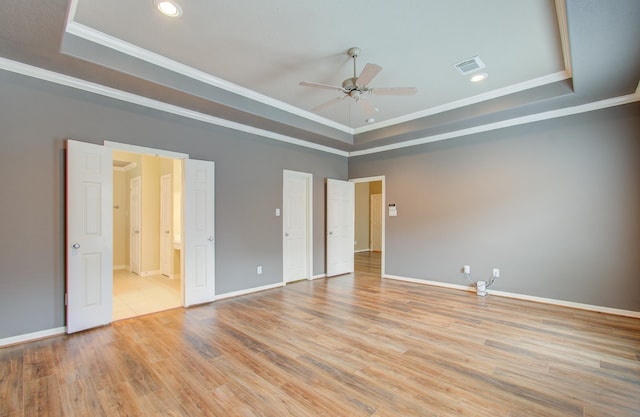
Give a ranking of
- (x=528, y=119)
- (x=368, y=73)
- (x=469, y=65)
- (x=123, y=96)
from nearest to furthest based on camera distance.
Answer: (x=368, y=73) < (x=469, y=65) < (x=123, y=96) < (x=528, y=119)

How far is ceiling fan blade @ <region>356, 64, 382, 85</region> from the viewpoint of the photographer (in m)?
2.70

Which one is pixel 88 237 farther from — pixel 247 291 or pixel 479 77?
pixel 479 77

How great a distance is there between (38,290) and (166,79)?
261 centimetres

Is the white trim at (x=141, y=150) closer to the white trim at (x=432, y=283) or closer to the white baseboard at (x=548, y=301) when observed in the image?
the white trim at (x=432, y=283)

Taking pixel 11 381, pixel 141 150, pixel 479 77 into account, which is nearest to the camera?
pixel 11 381

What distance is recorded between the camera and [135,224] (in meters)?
6.73

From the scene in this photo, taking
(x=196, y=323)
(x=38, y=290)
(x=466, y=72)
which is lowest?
(x=196, y=323)

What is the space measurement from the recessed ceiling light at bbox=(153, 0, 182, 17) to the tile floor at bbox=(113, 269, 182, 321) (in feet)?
11.3

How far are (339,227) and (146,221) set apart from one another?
4204 mm

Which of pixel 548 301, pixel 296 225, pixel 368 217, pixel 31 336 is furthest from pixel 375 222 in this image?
pixel 31 336

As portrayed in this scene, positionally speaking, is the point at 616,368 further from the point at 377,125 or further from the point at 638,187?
the point at 377,125

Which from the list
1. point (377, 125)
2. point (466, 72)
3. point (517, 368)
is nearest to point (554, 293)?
point (517, 368)

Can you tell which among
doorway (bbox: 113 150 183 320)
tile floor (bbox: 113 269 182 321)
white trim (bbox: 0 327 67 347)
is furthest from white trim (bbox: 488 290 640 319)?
white trim (bbox: 0 327 67 347)

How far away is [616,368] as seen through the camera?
8.35ft
